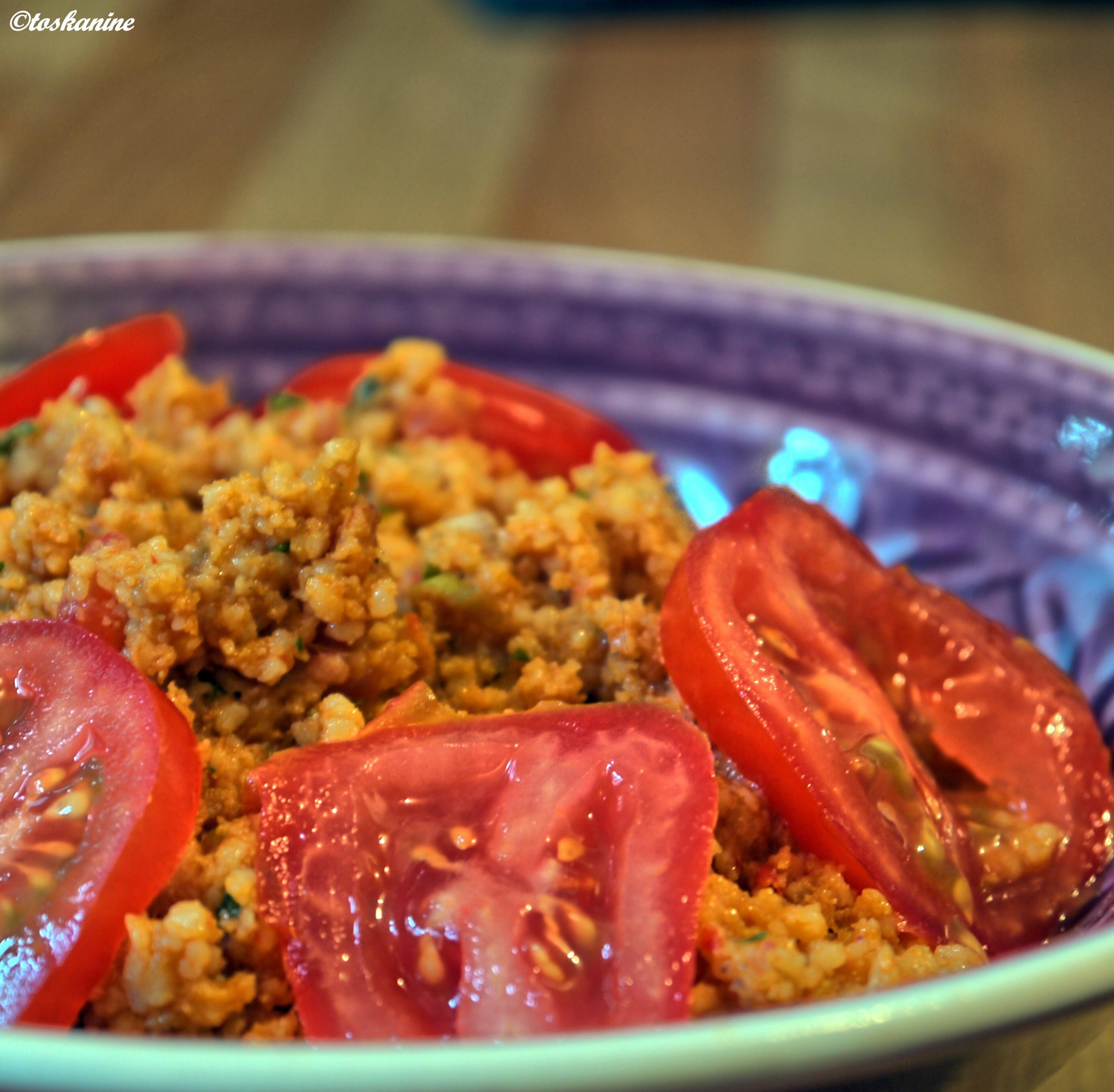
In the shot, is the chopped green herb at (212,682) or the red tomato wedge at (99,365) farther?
the red tomato wedge at (99,365)

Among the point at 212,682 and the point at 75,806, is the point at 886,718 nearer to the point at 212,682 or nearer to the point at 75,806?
the point at 212,682

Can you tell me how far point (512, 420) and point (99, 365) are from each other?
67cm

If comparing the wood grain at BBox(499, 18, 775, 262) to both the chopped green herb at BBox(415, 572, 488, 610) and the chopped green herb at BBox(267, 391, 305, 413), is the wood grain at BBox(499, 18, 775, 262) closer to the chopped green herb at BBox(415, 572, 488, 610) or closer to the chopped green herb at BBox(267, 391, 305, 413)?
the chopped green herb at BBox(267, 391, 305, 413)

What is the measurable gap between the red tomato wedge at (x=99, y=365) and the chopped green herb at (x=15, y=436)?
246 mm

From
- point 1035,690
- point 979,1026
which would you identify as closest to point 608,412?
point 1035,690

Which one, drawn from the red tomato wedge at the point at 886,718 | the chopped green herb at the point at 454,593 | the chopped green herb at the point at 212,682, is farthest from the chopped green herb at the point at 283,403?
the red tomato wedge at the point at 886,718

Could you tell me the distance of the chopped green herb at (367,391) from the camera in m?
1.89

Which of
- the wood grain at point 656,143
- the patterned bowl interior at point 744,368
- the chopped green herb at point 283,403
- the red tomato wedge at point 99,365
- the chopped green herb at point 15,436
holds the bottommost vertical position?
the wood grain at point 656,143

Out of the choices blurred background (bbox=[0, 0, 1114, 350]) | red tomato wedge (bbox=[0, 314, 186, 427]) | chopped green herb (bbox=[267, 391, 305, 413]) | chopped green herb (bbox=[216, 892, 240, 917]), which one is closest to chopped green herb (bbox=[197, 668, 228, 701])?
chopped green herb (bbox=[216, 892, 240, 917])

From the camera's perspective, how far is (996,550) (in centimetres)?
193

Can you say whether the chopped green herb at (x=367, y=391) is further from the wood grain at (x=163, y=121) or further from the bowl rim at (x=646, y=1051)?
the wood grain at (x=163, y=121)

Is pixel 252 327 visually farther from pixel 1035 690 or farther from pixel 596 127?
pixel 596 127

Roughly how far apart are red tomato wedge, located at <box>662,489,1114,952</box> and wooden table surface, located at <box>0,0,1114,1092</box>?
2147 mm

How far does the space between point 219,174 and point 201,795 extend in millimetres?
3390
